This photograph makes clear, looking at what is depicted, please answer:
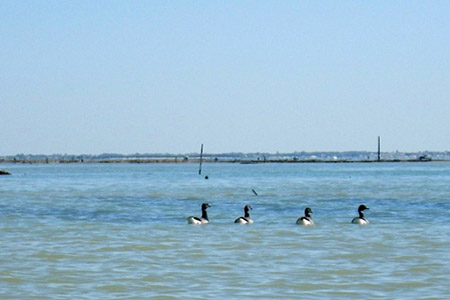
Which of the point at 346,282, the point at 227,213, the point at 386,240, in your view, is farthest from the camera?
the point at 227,213

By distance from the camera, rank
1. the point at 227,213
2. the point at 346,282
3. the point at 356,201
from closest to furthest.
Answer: the point at 346,282, the point at 227,213, the point at 356,201

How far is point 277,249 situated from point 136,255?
4339 mm

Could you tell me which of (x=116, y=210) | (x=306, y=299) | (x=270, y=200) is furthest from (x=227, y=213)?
(x=306, y=299)

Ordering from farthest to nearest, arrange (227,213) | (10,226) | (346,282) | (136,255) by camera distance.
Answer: (227,213)
(10,226)
(136,255)
(346,282)

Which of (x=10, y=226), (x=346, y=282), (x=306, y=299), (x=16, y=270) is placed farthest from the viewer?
(x=10, y=226)

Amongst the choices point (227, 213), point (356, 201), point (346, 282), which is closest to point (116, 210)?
point (227, 213)

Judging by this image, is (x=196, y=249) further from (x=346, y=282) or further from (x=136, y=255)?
(x=346, y=282)

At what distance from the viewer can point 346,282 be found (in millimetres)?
21781

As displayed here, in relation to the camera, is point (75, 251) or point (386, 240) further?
point (386, 240)

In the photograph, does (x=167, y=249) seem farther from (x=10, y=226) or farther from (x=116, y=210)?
(x=116, y=210)

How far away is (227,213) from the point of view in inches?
1841

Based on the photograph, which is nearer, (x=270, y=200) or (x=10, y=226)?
(x=10, y=226)

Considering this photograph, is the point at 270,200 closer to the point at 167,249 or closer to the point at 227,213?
the point at 227,213

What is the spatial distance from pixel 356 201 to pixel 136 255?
101ft
